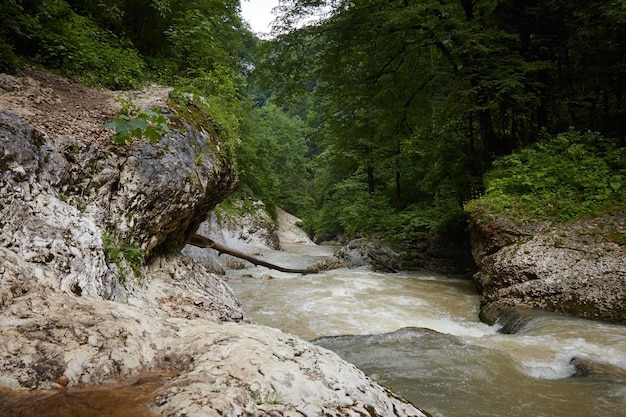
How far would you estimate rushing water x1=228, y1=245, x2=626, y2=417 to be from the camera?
3.40 meters

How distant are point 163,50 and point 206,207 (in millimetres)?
5553

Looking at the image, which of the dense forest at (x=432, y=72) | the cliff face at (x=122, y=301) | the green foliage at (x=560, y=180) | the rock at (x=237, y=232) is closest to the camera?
the cliff face at (x=122, y=301)

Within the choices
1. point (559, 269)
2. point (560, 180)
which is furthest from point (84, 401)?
point (560, 180)

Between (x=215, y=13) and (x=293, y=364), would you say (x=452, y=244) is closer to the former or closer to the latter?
(x=215, y=13)

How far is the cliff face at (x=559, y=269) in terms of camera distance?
19.2ft

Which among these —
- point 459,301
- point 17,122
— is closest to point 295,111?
point 459,301

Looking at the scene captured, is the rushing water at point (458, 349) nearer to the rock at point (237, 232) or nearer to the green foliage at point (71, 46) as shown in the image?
the rock at point (237, 232)

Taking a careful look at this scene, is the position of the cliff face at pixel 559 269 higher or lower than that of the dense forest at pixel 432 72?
lower

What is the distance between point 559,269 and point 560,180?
267cm

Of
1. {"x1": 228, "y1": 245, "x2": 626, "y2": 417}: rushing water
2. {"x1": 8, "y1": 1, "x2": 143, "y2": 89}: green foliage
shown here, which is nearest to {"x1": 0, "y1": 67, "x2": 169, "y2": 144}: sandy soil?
{"x1": 8, "y1": 1, "x2": 143, "y2": 89}: green foliage

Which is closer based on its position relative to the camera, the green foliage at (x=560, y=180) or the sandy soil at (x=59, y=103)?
the sandy soil at (x=59, y=103)

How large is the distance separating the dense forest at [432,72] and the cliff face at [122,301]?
81.4 inches

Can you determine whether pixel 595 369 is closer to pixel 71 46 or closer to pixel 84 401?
pixel 84 401

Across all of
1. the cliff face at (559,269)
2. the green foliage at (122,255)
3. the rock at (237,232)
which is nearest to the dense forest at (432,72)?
the cliff face at (559,269)
